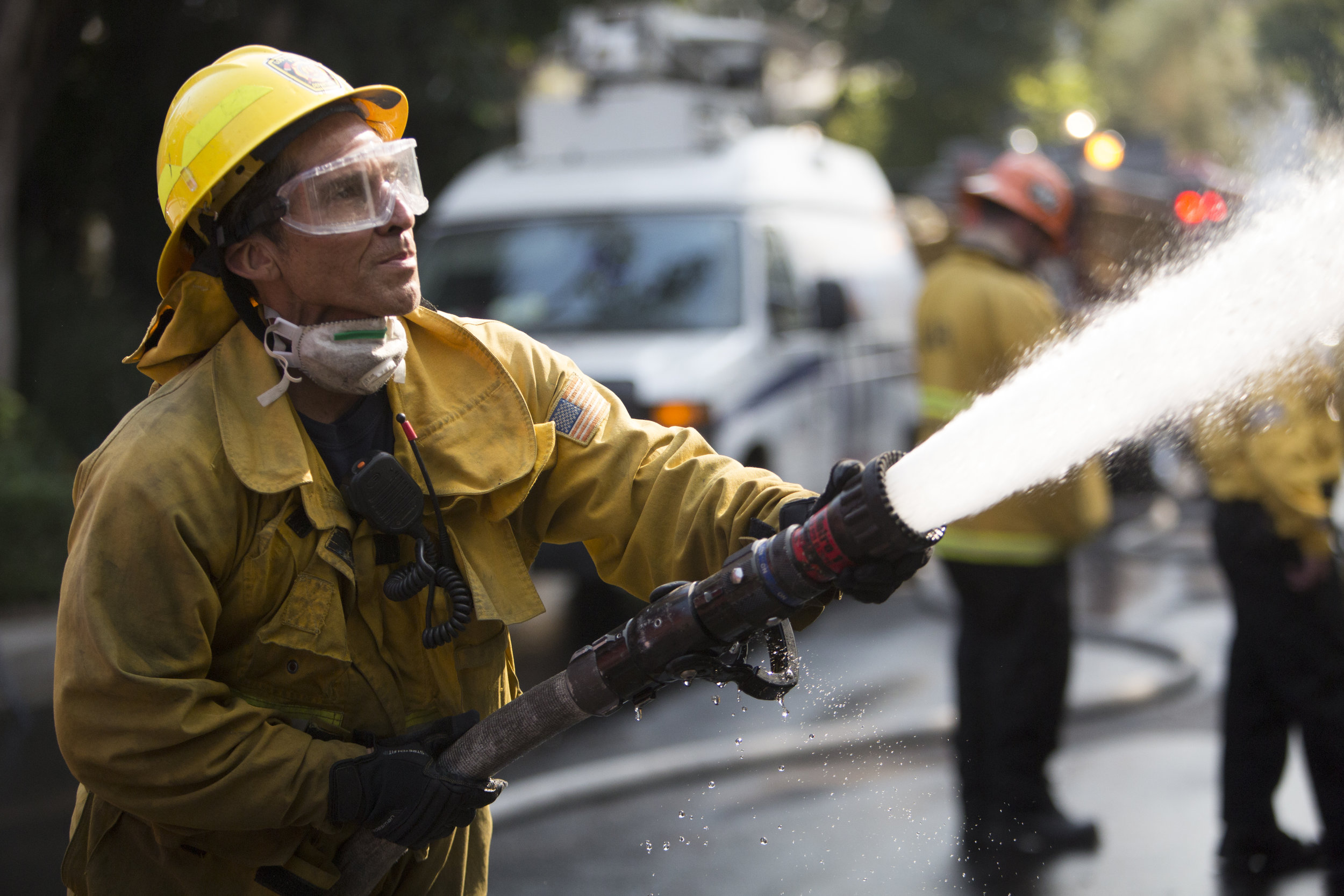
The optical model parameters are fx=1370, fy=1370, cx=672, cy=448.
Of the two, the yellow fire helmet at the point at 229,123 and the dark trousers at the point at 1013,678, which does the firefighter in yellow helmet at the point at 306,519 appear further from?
the dark trousers at the point at 1013,678

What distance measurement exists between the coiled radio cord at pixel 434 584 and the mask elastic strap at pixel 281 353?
24 centimetres

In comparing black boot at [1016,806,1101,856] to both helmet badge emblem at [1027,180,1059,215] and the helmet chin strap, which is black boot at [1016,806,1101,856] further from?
the helmet chin strap

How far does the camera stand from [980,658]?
4.72 meters

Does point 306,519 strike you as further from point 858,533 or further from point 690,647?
point 858,533

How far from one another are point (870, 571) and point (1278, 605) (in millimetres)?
2790

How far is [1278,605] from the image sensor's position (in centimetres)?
422

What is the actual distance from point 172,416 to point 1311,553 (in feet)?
11.1

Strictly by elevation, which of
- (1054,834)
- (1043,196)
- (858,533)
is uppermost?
(858,533)

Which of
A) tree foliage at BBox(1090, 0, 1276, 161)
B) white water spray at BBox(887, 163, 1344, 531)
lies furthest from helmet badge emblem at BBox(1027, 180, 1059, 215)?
tree foliage at BBox(1090, 0, 1276, 161)

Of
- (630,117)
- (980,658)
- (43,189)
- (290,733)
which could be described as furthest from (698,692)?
(43,189)

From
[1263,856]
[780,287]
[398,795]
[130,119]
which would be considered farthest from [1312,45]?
[130,119]

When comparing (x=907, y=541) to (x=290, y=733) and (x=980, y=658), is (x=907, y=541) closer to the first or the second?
(x=290, y=733)

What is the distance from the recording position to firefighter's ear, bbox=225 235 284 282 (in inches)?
89.7

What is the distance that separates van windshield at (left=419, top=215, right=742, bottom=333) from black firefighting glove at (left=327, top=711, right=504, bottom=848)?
5.57 meters
